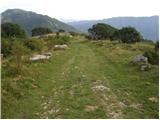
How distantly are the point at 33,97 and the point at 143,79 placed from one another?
7169 mm

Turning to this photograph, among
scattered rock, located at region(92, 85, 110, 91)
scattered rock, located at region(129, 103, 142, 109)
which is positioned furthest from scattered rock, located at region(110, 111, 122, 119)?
scattered rock, located at region(92, 85, 110, 91)

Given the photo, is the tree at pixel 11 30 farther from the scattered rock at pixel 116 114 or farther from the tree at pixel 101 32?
the scattered rock at pixel 116 114

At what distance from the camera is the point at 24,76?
60.8 feet

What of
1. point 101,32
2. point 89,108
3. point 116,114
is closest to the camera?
point 116,114

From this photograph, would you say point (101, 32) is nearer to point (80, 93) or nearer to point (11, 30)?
point (11, 30)

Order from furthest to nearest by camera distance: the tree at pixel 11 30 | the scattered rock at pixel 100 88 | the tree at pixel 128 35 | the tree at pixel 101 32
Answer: the tree at pixel 101 32 → the tree at pixel 11 30 → the tree at pixel 128 35 → the scattered rock at pixel 100 88

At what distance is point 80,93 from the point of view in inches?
590

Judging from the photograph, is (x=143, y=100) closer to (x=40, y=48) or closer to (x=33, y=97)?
(x=33, y=97)

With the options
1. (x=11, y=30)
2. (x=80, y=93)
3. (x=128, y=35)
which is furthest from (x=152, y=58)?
(x=11, y=30)

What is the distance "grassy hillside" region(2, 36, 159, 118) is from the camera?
1230cm

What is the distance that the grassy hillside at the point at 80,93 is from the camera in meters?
12.3

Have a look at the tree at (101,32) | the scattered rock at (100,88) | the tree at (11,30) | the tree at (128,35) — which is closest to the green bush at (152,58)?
the scattered rock at (100,88)

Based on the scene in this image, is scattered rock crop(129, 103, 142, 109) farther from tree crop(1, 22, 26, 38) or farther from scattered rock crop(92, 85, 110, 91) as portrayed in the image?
tree crop(1, 22, 26, 38)

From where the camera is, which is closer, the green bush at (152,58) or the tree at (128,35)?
the green bush at (152,58)
